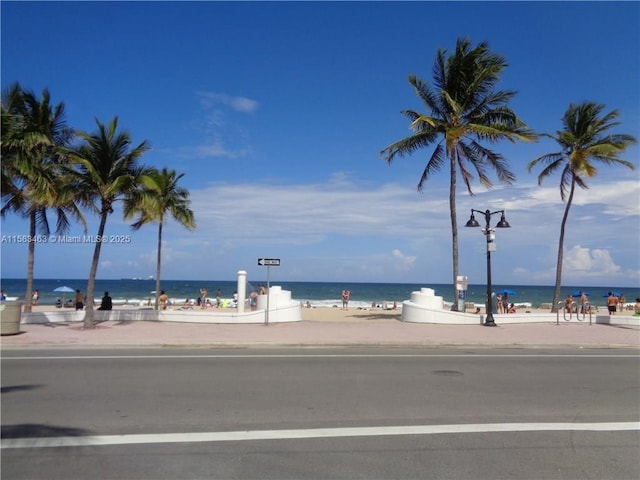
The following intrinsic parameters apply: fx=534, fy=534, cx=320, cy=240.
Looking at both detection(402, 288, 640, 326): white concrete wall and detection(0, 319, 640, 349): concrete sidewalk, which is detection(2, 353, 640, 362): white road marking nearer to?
detection(0, 319, 640, 349): concrete sidewalk

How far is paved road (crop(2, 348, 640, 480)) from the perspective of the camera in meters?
5.34

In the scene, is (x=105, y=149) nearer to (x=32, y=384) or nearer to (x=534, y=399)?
(x=32, y=384)

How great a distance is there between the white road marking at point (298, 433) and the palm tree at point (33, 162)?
1341 centimetres

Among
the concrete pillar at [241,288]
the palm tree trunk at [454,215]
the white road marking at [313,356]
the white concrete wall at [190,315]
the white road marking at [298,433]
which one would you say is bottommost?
the white road marking at [298,433]

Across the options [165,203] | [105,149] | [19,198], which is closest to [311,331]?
[105,149]

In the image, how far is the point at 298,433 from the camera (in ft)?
21.1

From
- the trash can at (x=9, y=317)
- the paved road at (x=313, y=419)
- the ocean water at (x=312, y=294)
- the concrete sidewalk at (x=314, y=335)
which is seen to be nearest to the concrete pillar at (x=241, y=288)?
the concrete sidewalk at (x=314, y=335)

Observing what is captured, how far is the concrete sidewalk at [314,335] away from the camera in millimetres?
15188

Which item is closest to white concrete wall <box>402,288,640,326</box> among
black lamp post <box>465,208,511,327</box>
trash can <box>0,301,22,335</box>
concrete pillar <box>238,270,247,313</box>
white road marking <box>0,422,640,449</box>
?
black lamp post <box>465,208,511,327</box>

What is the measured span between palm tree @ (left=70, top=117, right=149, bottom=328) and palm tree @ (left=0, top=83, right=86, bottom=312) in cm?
71

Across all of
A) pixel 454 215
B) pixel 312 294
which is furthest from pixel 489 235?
pixel 312 294

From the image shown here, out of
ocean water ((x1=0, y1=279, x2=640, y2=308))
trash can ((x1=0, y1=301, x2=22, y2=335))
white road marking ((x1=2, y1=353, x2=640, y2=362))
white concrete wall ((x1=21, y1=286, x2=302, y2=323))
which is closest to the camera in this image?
white road marking ((x1=2, y1=353, x2=640, y2=362))

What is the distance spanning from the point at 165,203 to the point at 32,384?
22.2m

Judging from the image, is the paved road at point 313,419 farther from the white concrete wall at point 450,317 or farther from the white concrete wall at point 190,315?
the white concrete wall at point 450,317
